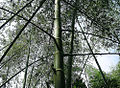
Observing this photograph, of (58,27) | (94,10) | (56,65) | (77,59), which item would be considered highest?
(94,10)

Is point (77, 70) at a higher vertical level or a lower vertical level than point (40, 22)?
lower

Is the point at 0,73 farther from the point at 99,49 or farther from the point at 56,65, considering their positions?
the point at 56,65

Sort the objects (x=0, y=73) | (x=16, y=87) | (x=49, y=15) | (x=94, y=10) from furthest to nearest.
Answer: (x=16, y=87), (x=0, y=73), (x=94, y=10), (x=49, y=15)

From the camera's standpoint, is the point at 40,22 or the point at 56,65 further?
the point at 40,22

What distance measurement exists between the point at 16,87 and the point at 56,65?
851cm

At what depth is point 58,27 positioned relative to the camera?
1.41m

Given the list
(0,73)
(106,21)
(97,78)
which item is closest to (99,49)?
(106,21)

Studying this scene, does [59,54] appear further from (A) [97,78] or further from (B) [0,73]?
(A) [97,78]

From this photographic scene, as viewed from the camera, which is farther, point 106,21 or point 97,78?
point 97,78

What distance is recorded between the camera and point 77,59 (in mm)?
4051

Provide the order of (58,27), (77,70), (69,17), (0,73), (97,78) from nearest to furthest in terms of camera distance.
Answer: (58,27), (69,17), (77,70), (0,73), (97,78)

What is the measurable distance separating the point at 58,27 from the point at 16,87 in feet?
27.6

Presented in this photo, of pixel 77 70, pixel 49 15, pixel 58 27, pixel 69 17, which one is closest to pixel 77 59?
pixel 77 70

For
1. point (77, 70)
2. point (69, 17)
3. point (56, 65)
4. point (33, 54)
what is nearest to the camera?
point (56, 65)
